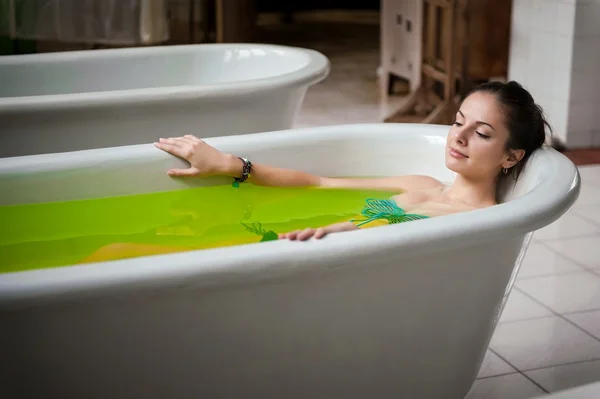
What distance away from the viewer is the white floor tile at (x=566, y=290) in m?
2.45

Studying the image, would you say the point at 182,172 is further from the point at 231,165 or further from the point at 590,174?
the point at 590,174

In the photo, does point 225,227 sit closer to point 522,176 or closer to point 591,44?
point 522,176

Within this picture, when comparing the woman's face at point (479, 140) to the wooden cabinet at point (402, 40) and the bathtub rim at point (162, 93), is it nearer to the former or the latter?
the bathtub rim at point (162, 93)

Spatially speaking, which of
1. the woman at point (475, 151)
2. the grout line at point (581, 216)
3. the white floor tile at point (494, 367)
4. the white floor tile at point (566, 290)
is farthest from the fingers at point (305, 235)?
the grout line at point (581, 216)

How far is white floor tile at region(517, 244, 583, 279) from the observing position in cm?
268

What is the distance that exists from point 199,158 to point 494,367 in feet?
2.88

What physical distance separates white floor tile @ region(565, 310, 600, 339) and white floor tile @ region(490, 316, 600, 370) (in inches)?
1.1

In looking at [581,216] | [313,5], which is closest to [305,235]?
[581,216]

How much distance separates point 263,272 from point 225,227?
A: 0.85 meters

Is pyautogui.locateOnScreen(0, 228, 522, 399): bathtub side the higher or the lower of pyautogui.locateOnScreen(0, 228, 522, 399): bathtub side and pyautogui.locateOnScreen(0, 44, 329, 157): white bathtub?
the lower

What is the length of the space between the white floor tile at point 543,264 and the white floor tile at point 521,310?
167 millimetres

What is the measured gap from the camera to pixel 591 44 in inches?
151

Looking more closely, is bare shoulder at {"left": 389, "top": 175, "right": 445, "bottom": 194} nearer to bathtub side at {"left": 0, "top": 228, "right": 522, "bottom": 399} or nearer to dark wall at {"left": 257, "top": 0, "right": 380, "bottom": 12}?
bathtub side at {"left": 0, "top": 228, "right": 522, "bottom": 399}

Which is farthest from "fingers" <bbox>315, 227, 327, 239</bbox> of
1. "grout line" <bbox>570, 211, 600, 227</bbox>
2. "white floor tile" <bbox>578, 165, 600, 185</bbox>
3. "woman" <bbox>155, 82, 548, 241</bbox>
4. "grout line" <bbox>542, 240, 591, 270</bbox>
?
"white floor tile" <bbox>578, 165, 600, 185</bbox>
